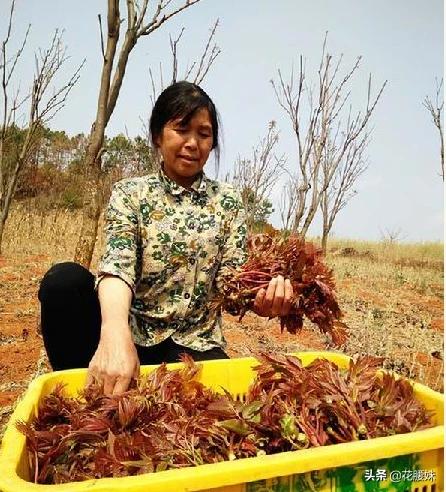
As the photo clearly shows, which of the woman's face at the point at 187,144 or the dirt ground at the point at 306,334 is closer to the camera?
the woman's face at the point at 187,144

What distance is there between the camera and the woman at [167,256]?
5.70ft

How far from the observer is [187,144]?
1806 mm

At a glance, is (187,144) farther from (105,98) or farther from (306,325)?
(306,325)

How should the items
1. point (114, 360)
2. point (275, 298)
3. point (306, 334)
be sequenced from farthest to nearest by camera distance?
1. point (306, 334)
2. point (275, 298)
3. point (114, 360)

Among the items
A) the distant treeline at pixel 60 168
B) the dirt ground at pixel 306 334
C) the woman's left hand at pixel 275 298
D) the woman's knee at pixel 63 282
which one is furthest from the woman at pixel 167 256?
the distant treeline at pixel 60 168

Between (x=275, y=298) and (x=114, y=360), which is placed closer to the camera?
(x=114, y=360)

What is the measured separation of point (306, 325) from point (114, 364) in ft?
13.7

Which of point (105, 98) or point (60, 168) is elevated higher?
point (60, 168)

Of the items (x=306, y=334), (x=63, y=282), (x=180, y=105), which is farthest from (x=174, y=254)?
(x=306, y=334)

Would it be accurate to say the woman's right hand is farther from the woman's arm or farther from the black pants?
the black pants

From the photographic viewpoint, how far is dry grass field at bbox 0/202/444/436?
3512 mm

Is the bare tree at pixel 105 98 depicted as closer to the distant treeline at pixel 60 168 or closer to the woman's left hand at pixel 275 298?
the woman's left hand at pixel 275 298

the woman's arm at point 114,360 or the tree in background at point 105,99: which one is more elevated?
the tree in background at point 105,99

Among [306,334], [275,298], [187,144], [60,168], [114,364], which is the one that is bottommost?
[306,334]
